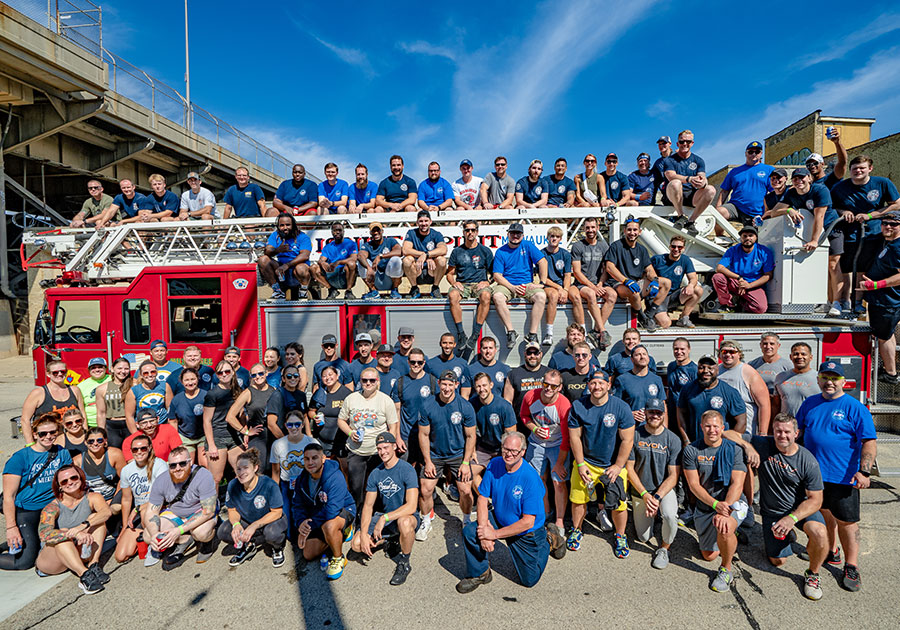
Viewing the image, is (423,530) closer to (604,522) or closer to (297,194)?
(604,522)

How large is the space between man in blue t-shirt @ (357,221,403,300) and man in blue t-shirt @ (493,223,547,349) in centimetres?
140

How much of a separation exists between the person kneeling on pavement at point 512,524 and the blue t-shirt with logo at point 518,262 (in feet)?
10.2

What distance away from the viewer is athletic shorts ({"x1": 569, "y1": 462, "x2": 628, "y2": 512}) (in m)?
4.30

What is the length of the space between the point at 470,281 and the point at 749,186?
4.38m

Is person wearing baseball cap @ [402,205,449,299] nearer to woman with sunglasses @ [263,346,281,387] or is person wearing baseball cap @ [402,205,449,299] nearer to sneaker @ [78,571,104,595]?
woman with sunglasses @ [263,346,281,387]

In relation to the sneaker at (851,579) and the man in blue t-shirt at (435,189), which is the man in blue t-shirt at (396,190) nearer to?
the man in blue t-shirt at (435,189)

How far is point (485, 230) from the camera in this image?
8.00 m

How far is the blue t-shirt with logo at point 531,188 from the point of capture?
8.39 meters

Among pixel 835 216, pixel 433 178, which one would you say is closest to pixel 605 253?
pixel 835 216

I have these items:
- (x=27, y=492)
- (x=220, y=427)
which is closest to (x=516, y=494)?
(x=220, y=427)

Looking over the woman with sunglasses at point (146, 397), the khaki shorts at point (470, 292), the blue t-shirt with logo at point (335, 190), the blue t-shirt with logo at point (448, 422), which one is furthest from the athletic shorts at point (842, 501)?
the blue t-shirt with logo at point (335, 190)

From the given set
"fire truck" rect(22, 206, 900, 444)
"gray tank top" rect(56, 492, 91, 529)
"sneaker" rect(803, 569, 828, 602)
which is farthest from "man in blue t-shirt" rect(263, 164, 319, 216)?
"sneaker" rect(803, 569, 828, 602)

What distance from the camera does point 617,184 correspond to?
27.8 feet

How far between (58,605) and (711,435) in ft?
17.2
